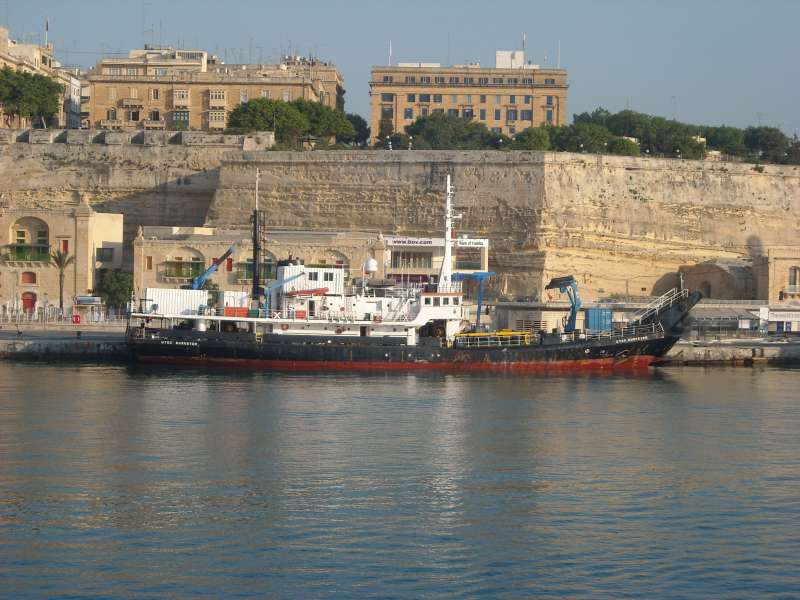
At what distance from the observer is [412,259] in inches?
2325

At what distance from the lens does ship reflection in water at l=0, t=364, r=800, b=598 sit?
19672 mm

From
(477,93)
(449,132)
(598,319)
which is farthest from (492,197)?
(477,93)

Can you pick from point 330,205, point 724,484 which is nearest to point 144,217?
point 330,205

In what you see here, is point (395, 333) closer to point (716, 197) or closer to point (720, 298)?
point (720, 298)

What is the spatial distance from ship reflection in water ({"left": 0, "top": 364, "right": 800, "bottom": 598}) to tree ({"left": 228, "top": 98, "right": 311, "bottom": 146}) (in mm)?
39884

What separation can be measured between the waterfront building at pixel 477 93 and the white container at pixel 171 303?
50515mm

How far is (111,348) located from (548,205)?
22.5 metres

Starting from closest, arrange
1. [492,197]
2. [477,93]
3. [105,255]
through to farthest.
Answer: [105,255] → [492,197] → [477,93]

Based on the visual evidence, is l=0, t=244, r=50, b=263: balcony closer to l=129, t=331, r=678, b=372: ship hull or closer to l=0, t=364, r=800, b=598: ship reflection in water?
l=129, t=331, r=678, b=372: ship hull

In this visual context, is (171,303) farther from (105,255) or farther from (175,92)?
(175,92)

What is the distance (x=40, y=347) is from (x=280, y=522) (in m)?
28.3

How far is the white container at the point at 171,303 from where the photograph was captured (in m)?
47.5

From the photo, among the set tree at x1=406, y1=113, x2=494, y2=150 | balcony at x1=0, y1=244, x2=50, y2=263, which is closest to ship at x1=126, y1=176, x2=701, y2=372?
balcony at x1=0, y1=244, x2=50, y2=263

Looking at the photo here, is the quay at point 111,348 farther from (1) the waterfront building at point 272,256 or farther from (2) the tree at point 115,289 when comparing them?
(1) the waterfront building at point 272,256
